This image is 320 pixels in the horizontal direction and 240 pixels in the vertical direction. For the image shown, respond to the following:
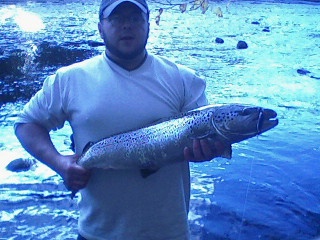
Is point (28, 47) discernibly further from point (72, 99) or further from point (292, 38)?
point (72, 99)

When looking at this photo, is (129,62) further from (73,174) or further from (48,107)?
(73,174)

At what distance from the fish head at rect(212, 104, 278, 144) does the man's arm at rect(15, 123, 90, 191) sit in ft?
2.56

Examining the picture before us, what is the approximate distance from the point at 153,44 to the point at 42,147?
49.1ft

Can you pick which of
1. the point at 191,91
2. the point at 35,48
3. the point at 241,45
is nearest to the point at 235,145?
the point at 191,91

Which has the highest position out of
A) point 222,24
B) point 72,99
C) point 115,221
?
point 72,99

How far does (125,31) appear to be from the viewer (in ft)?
8.57

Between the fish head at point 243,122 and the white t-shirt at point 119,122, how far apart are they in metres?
0.26

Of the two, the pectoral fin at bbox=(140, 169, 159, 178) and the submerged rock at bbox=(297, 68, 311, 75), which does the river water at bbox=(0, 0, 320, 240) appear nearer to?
the submerged rock at bbox=(297, 68, 311, 75)

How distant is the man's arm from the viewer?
8.51 feet

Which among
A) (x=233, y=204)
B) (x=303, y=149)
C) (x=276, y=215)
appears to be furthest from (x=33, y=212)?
(x=303, y=149)

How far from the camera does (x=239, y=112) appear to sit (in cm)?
249

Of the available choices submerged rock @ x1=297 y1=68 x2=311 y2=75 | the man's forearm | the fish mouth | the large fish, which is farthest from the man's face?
submerged rock @ x1=297 y1=68 x2=311 y2=75

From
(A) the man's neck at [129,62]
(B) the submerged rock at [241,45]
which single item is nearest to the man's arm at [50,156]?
(A) the man's neck at [129,62]

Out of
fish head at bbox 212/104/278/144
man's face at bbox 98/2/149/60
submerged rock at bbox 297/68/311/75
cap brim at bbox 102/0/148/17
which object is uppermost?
cap brim at bbox 102/0/148/17
